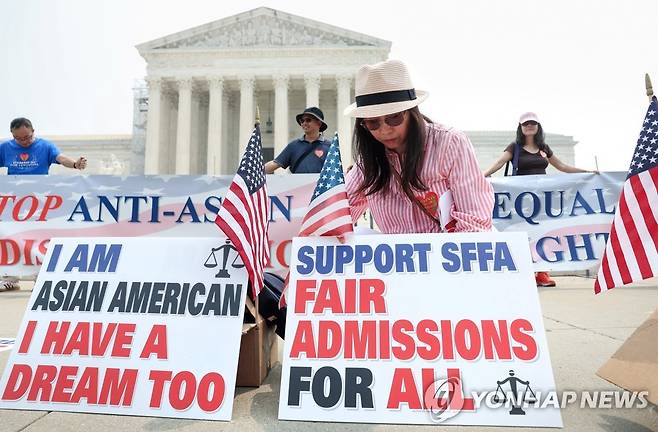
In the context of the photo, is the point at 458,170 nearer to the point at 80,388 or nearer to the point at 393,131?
the point at 393,131

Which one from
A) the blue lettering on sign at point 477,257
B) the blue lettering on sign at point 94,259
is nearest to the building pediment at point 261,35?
the blue lettering on sign at point 94,259

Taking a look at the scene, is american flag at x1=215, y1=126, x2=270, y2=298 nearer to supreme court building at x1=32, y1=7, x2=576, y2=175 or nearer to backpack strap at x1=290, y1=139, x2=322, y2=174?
backpack strap at x1=290, y1=139, x2=322, y2=174

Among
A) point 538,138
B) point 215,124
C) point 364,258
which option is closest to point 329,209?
point 364,258

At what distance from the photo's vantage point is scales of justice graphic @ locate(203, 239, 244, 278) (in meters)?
1.98

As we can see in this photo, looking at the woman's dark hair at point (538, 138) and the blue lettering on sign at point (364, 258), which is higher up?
the woman's dark hair at point (538, 138)

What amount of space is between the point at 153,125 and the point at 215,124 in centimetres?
483

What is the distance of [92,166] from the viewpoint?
33156 millimetres

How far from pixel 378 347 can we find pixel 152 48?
3773cm

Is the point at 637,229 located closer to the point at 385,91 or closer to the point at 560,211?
the point at 385,91

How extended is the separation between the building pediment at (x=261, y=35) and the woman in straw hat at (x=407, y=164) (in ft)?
111

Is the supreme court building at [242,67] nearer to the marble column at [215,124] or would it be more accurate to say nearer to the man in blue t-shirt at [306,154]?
the marble column at [215,124]

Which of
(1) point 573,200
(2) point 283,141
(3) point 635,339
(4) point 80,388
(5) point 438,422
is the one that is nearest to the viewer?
(5) point 438,422

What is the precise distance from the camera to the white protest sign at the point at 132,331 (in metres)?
1.71

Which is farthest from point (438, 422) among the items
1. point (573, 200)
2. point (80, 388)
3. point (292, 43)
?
point (292, 43)
